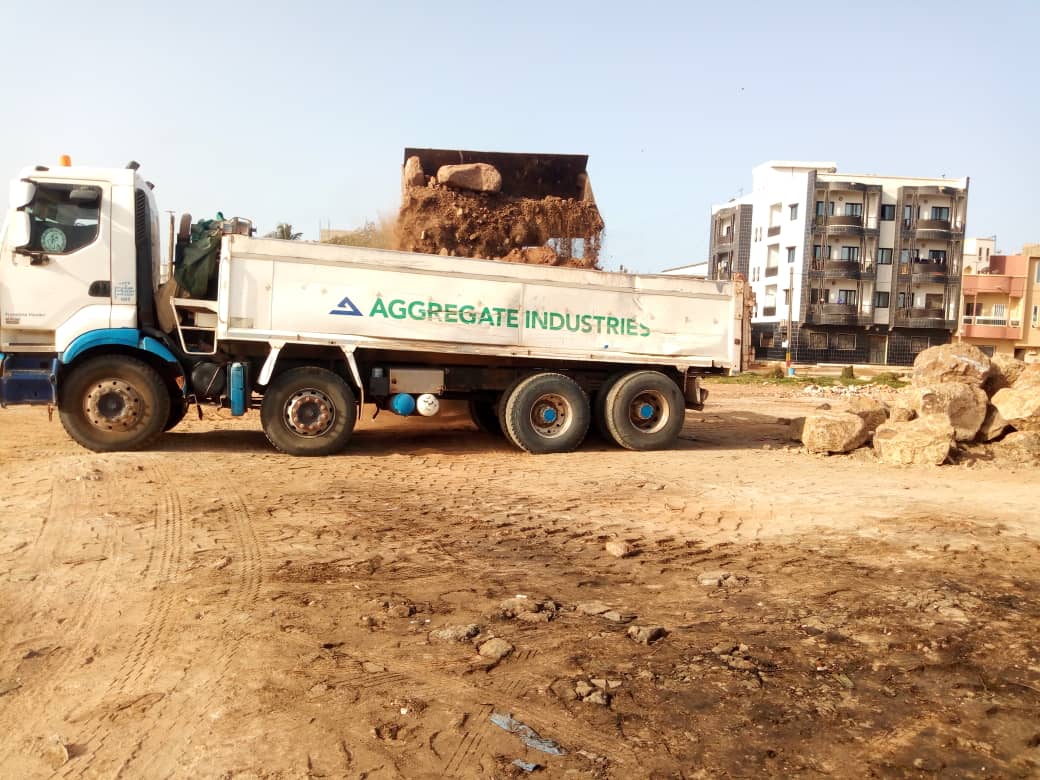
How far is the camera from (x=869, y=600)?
492cm

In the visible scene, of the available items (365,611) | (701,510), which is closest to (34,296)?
(365,611)

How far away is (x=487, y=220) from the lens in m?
12.7

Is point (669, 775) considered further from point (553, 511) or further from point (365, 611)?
point (553, 511)

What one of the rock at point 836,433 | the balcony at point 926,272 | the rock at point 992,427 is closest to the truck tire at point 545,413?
the rock at point 836,433

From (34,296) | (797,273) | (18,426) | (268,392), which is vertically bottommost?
(18,426)

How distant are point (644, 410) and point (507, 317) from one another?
7.79ft

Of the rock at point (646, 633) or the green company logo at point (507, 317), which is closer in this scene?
the rock at point (646, 633)

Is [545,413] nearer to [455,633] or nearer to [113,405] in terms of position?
[113,405]

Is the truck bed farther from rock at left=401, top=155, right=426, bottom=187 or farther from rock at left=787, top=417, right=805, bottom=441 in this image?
rock at left=401, top=155, right=426, bottom=187

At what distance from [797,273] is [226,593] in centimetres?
5202

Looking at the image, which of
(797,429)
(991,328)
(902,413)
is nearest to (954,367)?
(902,413)

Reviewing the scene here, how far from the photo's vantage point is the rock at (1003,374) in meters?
12.1

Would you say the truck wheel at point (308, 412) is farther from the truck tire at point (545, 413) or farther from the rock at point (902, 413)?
the rock at point (902, 413)

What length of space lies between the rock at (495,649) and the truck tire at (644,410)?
273 inches
